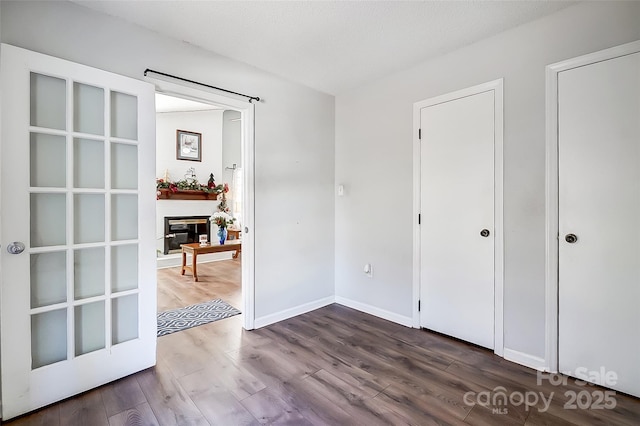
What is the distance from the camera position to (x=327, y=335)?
280 cm

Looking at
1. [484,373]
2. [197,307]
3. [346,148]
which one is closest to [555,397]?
[484,373]

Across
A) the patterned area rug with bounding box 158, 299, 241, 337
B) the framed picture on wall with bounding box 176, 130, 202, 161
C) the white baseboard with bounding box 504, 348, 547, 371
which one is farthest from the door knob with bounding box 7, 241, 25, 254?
the framed picture on wall with bounding box 176, 130, 202, 161

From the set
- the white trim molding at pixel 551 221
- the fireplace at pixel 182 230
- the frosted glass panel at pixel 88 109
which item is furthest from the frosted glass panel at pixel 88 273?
the fireplace at pixel 182 230

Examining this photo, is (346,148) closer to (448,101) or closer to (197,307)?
(448,101)

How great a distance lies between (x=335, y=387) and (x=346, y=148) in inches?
99.0

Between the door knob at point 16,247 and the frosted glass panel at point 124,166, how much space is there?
581 millimetres

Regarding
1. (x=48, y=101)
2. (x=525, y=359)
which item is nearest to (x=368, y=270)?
(x=525, y=359)

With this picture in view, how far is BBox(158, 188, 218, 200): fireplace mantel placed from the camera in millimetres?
5751

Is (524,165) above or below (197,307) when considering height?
above

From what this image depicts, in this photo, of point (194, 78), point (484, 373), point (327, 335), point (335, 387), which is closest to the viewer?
point (335, 387)

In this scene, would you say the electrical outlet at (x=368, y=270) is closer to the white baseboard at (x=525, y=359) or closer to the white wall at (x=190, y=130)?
the white baseboard at (x=525, y=359)

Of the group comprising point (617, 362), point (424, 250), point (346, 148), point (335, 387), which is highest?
point (346, 148)

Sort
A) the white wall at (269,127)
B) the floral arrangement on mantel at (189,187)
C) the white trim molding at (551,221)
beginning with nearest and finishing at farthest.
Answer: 1. the white wall at (269,127)
2. the white trim molding at (551,221)
3. the floral arrangement on mantel at (189,187)

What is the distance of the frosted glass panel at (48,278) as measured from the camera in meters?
1.80
